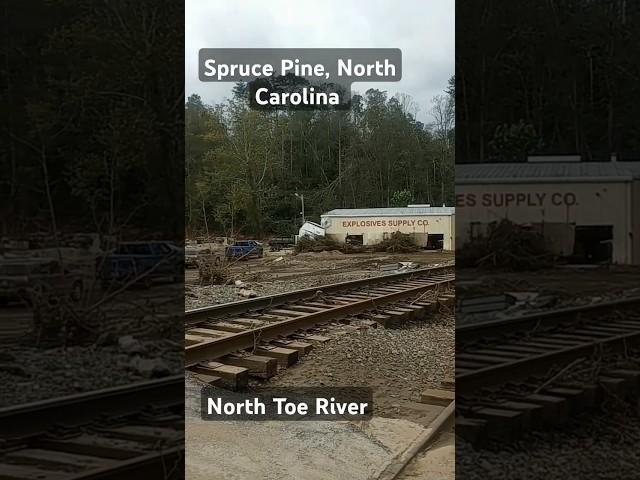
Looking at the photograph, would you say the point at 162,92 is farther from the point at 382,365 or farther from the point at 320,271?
the point at 320,271

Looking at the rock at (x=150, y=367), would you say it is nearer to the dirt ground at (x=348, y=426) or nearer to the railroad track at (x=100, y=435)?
the railroad track at (x=100, y=435)

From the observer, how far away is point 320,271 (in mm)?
10586

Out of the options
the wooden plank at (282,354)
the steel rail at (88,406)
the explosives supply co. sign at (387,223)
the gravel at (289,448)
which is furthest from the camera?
the explosives supply co. sign at (387,223)

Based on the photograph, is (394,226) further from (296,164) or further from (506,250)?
(506,250)

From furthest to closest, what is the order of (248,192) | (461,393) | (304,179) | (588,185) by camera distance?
(248,192) → (304,179) → (461,393) → (588,185)

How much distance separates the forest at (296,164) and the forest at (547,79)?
2.02m

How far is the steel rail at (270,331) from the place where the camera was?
4.07m

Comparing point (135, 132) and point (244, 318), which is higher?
point (135, 132)

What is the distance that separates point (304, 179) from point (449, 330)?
2660 mm

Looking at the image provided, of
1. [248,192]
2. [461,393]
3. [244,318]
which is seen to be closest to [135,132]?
[461,393]

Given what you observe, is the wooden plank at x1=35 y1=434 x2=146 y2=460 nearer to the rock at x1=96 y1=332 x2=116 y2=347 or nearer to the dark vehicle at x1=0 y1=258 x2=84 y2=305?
the rock at x1=96 y1=332 x2=116 y2=347

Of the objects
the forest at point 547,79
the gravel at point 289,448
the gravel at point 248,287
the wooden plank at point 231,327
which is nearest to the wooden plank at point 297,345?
the wooden plank at point 231,327

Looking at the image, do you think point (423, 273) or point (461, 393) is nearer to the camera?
point (461, 393)

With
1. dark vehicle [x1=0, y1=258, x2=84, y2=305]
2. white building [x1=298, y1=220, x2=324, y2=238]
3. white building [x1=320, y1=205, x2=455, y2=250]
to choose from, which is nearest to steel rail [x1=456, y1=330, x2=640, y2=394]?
dark vehicle [x1=0, y1=258, x2=84, y2=305]
